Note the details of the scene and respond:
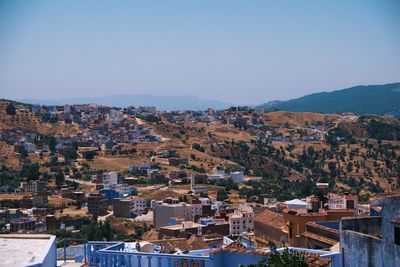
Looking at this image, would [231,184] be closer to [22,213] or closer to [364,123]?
[22,213]

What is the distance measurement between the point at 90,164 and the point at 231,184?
18.0m

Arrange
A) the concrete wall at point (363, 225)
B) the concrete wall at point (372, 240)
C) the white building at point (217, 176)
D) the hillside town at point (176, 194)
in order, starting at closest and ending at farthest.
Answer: the concrete wall at point (372, 240), the concrete wall at point (363, 225), the hillside town at point (176, 194), the white building at point (217, 176)

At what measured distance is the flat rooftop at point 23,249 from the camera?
9336mm

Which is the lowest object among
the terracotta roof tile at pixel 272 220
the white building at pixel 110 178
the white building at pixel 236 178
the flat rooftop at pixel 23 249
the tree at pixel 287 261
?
the white building at pixel 236 178

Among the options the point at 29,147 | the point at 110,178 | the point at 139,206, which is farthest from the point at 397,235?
the point at 29,147

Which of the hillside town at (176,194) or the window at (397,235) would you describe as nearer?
the window at (397,235)

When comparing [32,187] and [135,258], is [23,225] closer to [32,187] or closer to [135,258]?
[32,187]

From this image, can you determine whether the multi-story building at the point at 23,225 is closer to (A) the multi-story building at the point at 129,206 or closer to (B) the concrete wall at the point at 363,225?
(A) the multi-story building at the point at 129,206

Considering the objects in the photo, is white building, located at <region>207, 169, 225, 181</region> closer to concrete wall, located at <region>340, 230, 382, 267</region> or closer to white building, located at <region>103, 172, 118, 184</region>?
white building, located at <region>103, 172, 118, 184</region>

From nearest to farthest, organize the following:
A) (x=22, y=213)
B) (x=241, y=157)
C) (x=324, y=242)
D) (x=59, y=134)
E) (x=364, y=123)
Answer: (x=324, y=242) < (x=22, y=213) < (x=241, y=157) < (x=59, y=134) < (x=364, y=123)

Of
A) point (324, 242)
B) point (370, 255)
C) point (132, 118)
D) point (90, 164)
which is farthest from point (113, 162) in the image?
point (370, 255)

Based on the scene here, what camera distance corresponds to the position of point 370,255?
7.56m

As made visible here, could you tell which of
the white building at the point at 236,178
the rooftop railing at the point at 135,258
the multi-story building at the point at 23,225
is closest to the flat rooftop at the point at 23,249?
the rooftop railing at the point at 135,258

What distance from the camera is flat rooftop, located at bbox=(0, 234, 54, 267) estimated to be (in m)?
9.34
